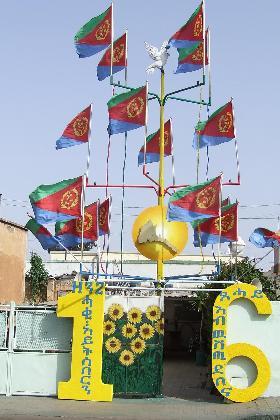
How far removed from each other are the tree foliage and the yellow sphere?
28957mm

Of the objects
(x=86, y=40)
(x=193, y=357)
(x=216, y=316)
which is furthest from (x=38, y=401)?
(x=193, y=357)

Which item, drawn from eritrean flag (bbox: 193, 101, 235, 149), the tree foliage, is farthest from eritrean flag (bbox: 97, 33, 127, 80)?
the tree foliage

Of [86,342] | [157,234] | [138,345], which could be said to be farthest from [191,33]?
[86,342]

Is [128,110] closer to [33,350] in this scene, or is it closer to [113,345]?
[113,345]

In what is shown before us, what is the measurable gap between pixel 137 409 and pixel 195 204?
5.02 meters

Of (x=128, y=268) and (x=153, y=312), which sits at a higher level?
(x=128, y=268)

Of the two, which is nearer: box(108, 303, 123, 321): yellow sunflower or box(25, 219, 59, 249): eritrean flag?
box(108, 303, 123, 321): yellow sunflower

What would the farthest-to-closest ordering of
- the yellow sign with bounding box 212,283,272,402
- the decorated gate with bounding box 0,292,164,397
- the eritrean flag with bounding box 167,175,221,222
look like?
the decorated gate with bounding box 0,292,164,397 → the eritrean flag with bounding box 167,175,221,222 → the yellow sign with bounding box 212,283,272,402

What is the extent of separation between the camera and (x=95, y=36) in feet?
Result: 60.3

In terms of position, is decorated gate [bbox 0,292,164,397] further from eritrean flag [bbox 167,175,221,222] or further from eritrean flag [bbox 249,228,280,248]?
eritrean flag [bbox 249,228,280,248]

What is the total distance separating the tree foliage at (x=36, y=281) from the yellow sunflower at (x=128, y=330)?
29.4 metres

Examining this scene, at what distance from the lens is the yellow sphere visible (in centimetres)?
1611

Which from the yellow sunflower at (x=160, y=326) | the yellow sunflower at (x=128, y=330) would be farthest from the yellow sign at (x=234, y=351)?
the yellow sunflower at (x=128, y=330)

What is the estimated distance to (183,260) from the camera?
48531mm
